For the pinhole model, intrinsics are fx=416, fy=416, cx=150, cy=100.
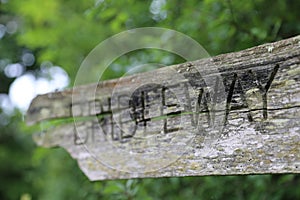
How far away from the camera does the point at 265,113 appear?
658 mm

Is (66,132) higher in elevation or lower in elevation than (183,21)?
lower

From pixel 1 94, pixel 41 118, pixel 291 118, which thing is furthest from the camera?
pixel 1 94

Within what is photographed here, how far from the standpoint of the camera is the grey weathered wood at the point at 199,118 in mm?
640

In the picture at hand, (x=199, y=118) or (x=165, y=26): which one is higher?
(x=165, y=26)

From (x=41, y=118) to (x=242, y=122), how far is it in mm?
612

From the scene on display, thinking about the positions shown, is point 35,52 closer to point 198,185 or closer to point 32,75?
point 32,75

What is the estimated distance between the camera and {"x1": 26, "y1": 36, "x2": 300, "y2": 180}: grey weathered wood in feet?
2.10

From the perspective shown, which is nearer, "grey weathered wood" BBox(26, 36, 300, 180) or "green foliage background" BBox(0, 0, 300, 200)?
"grey weathered wood" BBox(26, 36, 300, 180)

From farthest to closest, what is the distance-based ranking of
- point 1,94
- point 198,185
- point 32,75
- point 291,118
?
point 1,94, point 32,75, point 198,185, point 291,118

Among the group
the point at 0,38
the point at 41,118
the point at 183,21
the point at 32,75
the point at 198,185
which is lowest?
the point at 198,185

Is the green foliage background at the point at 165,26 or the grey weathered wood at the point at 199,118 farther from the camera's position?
the green foliage background at the point at 165,26

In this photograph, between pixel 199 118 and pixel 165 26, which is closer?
pixel 199 118

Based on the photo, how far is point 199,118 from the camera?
0.73 meters

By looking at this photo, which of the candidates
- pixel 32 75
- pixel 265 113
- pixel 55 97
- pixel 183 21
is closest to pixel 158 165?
pixel 265 113
